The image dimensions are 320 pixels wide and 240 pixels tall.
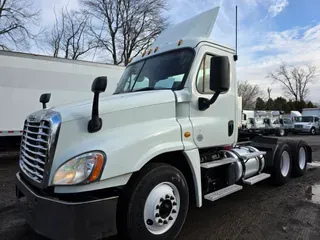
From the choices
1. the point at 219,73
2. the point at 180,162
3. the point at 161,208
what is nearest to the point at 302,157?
the point at 180,162

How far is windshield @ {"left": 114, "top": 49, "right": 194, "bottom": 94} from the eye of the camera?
3.86 m

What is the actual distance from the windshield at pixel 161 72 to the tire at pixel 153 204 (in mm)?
1215

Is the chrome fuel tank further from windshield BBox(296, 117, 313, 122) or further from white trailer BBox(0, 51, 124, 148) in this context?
windshield BBox(296, 117, 313, 122)

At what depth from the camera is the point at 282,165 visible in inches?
253

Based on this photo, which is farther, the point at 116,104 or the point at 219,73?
the point at 219,73

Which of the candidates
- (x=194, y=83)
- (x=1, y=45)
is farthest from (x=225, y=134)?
(x=1, y=45)

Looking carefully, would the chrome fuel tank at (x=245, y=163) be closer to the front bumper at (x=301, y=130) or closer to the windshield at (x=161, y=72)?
the windshield at (x=161, y=72)

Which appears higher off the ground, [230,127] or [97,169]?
[230,127]

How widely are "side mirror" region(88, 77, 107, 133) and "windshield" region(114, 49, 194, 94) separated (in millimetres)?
Result: 1236

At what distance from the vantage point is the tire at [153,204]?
116 inches

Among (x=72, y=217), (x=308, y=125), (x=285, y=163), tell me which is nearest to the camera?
(x=72, y=217)

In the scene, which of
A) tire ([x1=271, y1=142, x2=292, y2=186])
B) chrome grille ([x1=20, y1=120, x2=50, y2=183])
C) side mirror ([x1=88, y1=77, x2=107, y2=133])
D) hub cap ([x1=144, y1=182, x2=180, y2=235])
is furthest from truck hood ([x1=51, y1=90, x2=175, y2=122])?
tire ([x1=271, y1=142, x2=292, y2=186])

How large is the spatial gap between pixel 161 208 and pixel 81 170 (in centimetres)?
107

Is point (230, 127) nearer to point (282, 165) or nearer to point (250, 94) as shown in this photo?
point (282, 165)
